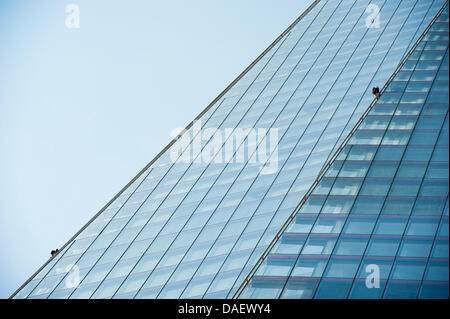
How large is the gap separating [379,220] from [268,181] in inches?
565

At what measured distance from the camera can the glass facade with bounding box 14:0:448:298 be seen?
1183 inches
